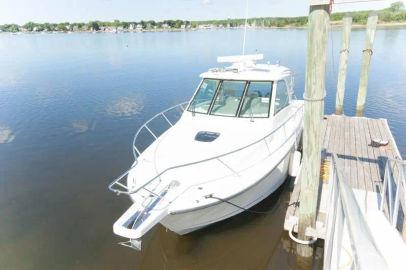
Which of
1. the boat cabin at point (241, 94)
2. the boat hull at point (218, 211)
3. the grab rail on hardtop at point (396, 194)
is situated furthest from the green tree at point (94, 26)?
the grab rail on hardtop at point (396, 194)

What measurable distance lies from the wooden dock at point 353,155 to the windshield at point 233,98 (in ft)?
6.71

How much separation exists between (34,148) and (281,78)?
9.51 m

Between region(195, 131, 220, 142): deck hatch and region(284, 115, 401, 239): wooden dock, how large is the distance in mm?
2093

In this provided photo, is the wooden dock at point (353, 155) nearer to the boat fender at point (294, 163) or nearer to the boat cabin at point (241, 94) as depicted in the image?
the boat fender at point (294, 163)

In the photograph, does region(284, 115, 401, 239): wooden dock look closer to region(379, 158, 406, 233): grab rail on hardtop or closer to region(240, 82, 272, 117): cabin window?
region(379, 158, 406, 233): grab rail on hardtop

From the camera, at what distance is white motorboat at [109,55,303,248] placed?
5.60 m

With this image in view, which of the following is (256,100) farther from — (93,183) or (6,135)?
(6,135)

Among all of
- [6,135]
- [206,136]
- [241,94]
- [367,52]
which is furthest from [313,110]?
[6,135]

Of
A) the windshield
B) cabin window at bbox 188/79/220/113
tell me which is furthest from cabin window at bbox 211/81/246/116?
cabin window at bbox 188/79/220/113

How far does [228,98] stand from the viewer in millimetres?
8320

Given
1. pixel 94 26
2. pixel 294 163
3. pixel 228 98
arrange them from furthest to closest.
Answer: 1. pixel 94 26
2. pixel 228 98
3. pixel 294 163

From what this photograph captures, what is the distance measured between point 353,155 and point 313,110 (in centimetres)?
366

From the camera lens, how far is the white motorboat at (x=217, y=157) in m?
5.60

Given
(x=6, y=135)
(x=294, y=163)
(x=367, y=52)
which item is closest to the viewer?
(x=294, y=163)
